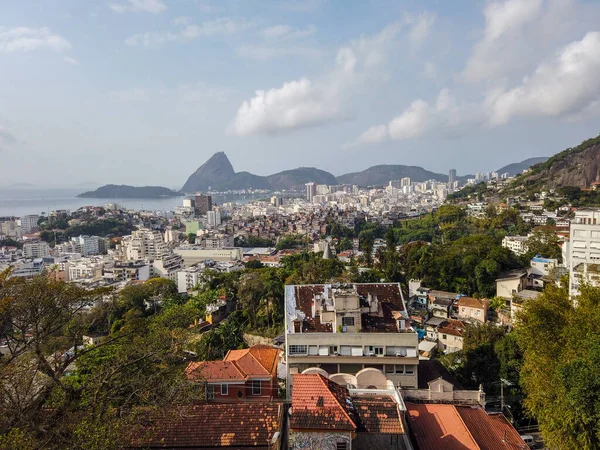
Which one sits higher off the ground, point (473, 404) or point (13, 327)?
point (13, 327)

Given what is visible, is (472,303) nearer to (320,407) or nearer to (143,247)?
(320,407)

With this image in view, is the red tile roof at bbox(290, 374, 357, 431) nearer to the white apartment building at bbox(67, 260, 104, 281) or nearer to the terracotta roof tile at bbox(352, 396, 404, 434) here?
the terracotta roof tile at bbox(352, 396, 404, 434)

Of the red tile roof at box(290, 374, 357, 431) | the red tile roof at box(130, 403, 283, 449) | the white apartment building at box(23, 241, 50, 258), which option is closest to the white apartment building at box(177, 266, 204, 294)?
the red tile roof at box(130, 403, 283, 449)

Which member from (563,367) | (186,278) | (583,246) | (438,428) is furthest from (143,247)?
(563,367)

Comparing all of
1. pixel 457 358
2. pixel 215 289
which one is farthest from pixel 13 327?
pixel 215 289

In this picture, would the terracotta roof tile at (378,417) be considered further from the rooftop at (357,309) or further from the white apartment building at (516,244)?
the white apartment building at (516,244)

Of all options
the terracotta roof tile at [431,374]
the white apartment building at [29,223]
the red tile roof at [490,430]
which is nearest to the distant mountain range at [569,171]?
the terracotta roof tile at [431,374]

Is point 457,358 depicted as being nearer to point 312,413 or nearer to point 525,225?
point 312,413
